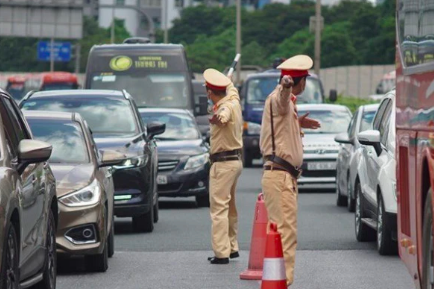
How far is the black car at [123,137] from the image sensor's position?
61.8ft

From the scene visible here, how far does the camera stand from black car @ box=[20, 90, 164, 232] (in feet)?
61.8

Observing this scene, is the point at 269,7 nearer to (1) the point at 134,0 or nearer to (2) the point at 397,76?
(1) the point at 134,0

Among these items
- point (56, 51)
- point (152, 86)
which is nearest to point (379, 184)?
point (152, 86)

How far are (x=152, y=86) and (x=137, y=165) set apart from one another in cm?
1383

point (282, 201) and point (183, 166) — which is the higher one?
point (282, 201)

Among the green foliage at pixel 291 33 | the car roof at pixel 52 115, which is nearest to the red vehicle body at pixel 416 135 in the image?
the car roof at pixel 52 115

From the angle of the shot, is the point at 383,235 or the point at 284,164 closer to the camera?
the point at 284,164

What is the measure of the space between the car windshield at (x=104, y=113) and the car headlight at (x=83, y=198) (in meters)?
5.40

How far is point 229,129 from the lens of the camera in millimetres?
15203

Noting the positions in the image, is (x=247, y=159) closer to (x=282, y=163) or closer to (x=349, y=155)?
(x=349, y=155)

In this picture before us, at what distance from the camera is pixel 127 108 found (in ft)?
66.0

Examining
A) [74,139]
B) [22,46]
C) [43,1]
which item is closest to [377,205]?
[74,139]

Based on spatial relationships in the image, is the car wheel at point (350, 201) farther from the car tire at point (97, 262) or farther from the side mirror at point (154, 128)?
the car tire at point (97, 262)

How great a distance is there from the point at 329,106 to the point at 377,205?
46.0 ft
